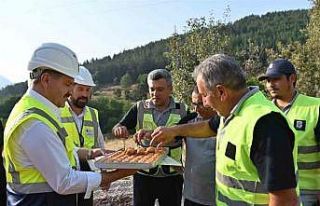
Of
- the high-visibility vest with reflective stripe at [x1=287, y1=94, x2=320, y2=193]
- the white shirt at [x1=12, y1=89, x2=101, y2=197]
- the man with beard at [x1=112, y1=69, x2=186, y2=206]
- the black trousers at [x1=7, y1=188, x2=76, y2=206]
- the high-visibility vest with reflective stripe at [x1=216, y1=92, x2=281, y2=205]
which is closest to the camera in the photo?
the high-visibility vest with reflective stripe at [x1=216, y1=92, x2=281, y2=205]

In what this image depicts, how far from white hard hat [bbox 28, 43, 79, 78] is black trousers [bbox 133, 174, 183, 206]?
241 centimetres

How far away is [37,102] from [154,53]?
70.6 metres

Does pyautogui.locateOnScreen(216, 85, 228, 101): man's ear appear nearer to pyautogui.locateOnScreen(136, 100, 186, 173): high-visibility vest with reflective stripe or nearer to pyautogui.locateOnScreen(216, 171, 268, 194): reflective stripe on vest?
pyautogui.locateOnScreen(216, 171, 268, 194): reflective stripe on vest

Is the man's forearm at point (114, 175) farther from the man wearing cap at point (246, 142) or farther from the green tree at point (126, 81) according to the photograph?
the green tree at point (126, 81)

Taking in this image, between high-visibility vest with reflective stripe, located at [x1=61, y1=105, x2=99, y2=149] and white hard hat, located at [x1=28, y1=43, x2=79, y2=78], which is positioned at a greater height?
white hard hat, located at [x1=28, y1=43, x2=79, y2=78]

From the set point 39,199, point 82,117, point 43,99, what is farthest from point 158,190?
point 43,99

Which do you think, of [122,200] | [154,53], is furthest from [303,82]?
[154,53]

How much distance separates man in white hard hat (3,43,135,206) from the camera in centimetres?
251

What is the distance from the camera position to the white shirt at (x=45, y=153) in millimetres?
2492

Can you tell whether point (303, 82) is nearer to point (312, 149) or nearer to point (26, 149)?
point (312, 149)

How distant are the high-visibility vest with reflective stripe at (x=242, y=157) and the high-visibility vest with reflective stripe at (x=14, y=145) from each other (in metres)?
0.92

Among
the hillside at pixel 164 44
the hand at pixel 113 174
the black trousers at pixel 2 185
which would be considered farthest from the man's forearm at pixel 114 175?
the hillside at pixel 164 44

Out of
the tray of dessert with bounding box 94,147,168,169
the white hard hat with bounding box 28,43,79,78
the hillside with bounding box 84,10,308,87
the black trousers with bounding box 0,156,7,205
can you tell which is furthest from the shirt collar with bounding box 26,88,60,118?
the hillside with bounding box 84,10,308,87

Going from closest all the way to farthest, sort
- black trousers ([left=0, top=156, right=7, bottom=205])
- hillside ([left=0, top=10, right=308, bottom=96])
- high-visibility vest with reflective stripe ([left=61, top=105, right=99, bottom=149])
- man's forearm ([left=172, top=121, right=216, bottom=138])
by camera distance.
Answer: man's forearm ([left=172, top=121, right=216, bottom=138])
black trousers ([left=0, top=156, right=7, bottom=205])
high-visibility vest with reflective stripe ([left=61, top=105, right=99, bottom=149])
hillside ([left=0, top=10, right=308, bottom=96])
